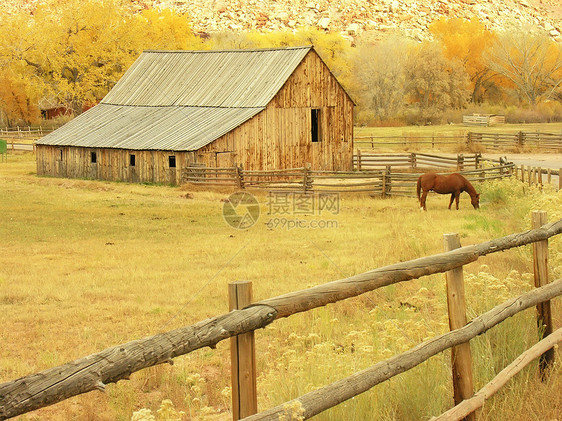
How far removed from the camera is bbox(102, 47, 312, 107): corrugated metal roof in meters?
34.0

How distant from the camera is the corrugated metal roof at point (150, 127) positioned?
102 ft

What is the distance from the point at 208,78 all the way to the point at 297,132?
6.18 metres

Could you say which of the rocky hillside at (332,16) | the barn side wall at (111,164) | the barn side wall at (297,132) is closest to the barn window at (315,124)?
the barn side wall at (297,132)

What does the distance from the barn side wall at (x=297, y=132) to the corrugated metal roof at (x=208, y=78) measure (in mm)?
768

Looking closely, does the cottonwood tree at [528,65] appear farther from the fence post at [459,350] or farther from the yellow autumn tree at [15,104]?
the fence post at [459,350]

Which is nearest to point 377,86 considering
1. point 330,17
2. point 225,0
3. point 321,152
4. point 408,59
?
point 408,59

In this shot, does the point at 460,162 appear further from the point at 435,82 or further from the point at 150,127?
the point at 435,82

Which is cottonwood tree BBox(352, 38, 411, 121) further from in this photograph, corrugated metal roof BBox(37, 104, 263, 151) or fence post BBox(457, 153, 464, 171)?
fence post BBox(457, 153, 464, 171)

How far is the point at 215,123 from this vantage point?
32219 millimetres

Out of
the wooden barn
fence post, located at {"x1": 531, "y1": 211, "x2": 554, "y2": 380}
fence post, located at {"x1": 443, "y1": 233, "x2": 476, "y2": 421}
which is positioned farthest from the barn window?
fence post, located at {"x1": 443, "y1": 233, "x2": 476, "y2": 421}

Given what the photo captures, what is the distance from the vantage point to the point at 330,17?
179 meters

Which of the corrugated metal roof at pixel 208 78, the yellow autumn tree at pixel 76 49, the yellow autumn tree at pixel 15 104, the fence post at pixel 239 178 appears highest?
the yellow autumn tree at pixel 76 49

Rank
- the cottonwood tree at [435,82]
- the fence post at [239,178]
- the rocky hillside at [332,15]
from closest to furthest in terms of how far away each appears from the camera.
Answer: the fence post at [239,178]
the cottonwood tree at [435,82]
the rocky hillside at [332,15]

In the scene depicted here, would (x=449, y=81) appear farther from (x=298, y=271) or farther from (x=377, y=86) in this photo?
(x=298, y=271)
